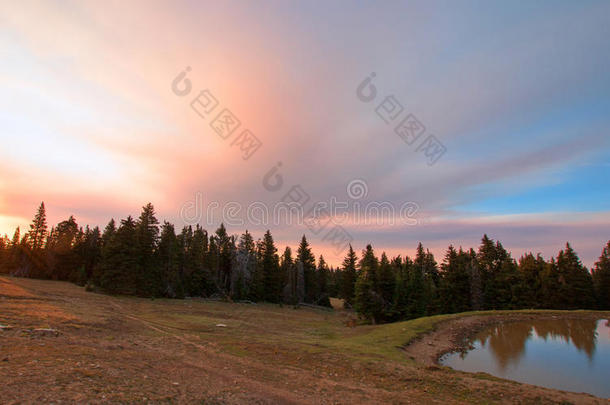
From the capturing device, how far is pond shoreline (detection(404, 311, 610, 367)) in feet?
68.9

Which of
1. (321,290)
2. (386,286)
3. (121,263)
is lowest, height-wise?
(321,290)

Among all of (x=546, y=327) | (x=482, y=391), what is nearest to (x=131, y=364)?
(x=482, y=391)

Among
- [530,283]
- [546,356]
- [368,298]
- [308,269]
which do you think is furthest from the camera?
[308,269]

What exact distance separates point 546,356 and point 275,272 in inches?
2308

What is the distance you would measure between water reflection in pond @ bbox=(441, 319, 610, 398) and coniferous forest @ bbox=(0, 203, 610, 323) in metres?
18.6

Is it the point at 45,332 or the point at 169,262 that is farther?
the point at 169,262

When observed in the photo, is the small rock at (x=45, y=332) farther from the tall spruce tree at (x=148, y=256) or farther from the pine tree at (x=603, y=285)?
the pine tree at (x=603, y=285)

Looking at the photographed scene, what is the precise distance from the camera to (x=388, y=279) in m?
46.6

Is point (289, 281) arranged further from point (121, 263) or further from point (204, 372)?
point (204, 372)

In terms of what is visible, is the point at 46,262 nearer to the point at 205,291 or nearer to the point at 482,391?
the point at 205,291

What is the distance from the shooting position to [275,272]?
73.7 metres

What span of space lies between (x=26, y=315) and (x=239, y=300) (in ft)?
165

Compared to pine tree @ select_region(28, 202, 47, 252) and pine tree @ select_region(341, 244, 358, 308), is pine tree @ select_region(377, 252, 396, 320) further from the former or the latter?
pine tree @ select_region(28, 202, 47, 252)

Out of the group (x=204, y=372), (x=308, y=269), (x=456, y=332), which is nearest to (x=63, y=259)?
(x=308, y=269)
